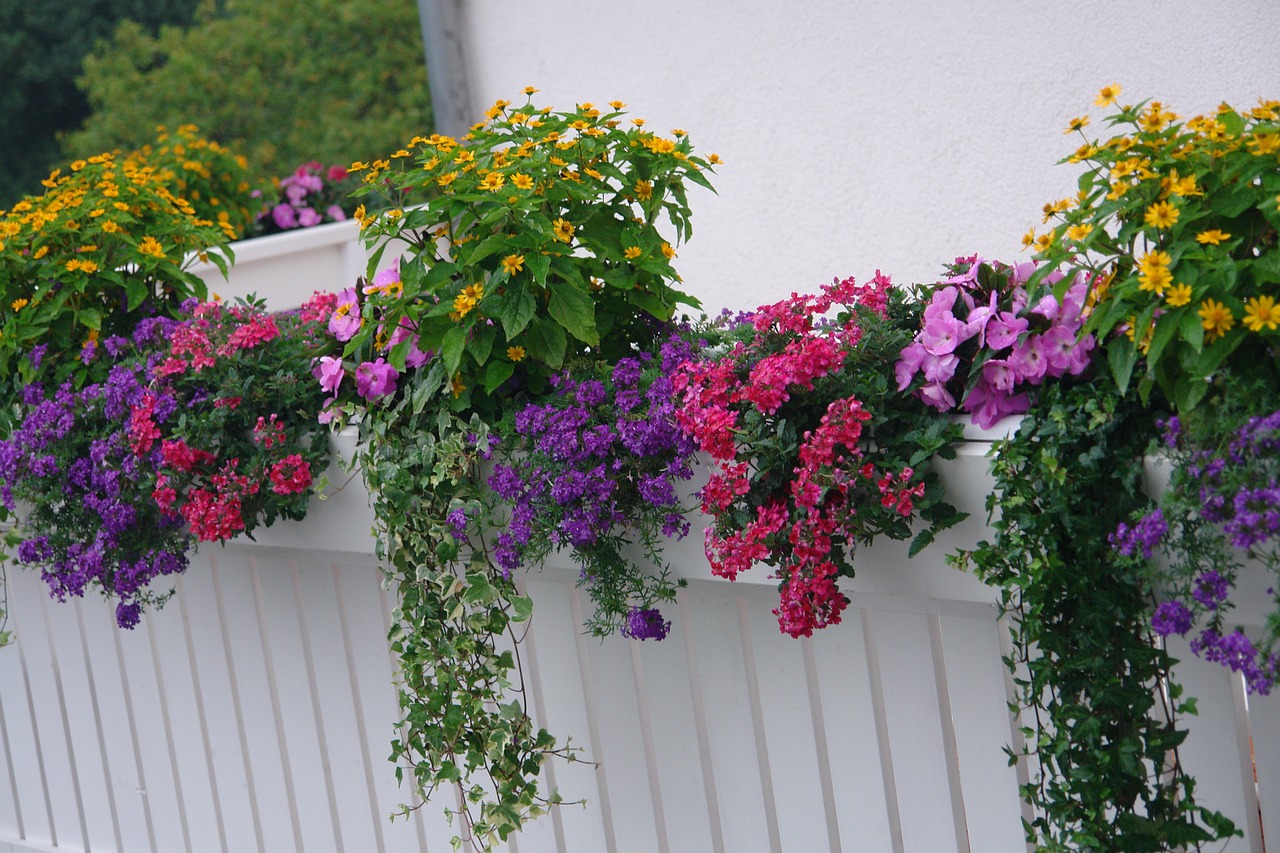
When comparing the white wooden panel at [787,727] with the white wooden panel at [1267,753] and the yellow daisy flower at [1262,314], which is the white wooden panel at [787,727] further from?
the yellow daisy flower at [1262,314]

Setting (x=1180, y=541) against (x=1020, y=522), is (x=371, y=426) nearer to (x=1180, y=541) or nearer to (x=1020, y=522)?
(x=1020, y=522)

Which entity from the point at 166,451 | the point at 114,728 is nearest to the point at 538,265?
the point at 166,451

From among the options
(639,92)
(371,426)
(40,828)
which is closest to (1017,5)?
(639,92)

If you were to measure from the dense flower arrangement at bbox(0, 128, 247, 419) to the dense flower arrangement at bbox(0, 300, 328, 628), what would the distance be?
153 millimetres

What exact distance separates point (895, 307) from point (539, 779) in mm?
1115

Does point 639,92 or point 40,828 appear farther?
point 639,92

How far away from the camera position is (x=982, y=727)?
1.71 meters

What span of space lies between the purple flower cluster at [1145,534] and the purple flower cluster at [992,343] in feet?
0.76

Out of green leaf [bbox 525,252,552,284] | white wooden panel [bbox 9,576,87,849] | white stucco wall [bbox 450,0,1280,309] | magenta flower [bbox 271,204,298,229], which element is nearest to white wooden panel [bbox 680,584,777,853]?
green leaf [bbox 525,252,552,284]

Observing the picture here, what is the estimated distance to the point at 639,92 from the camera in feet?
13.0

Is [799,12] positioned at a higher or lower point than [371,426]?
higher

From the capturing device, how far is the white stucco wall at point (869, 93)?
9.68 ft

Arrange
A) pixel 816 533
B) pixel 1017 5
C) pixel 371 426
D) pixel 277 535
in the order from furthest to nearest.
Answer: pixel 1017 5 → pixel 277 535 → pixel 371 426 → pixel 816 533

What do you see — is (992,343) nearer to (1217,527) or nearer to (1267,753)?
(1217,527)
